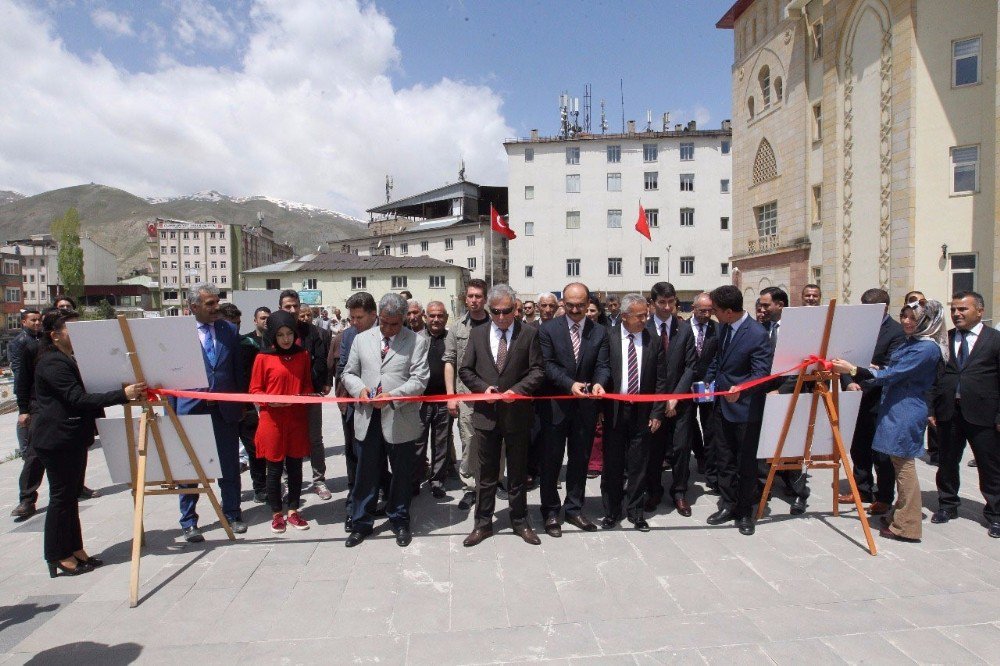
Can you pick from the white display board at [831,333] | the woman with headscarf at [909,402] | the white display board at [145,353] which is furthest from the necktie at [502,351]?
the woman with headscarf at [909,402]

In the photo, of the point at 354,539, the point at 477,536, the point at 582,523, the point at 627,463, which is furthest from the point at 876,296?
the point at 354,539

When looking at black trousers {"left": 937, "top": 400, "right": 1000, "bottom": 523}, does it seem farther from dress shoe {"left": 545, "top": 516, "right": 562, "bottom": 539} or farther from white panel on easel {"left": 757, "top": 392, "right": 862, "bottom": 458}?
dress shoe {"left": 545, "top": 516, "right": 562, "bottom": 539}

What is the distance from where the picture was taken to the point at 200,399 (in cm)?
493

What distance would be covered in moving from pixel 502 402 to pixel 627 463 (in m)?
1.39

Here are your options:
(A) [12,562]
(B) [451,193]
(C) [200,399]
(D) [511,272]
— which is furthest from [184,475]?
(B) [451,193]

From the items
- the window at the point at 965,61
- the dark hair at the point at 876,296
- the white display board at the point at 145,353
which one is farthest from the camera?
the window at the point at 965,61

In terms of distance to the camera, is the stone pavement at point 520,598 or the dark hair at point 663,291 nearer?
the stone pavement at point 520,598

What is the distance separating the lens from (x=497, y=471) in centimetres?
486

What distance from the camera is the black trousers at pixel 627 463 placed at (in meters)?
5.02

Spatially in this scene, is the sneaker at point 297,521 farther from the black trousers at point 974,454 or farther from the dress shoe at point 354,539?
the black trousers at point 974,454

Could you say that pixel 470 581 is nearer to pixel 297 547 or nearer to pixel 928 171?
pixel 297 547

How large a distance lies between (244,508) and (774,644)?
4.93 metres

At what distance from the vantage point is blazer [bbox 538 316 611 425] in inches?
194

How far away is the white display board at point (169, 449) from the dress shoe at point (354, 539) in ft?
3.99
